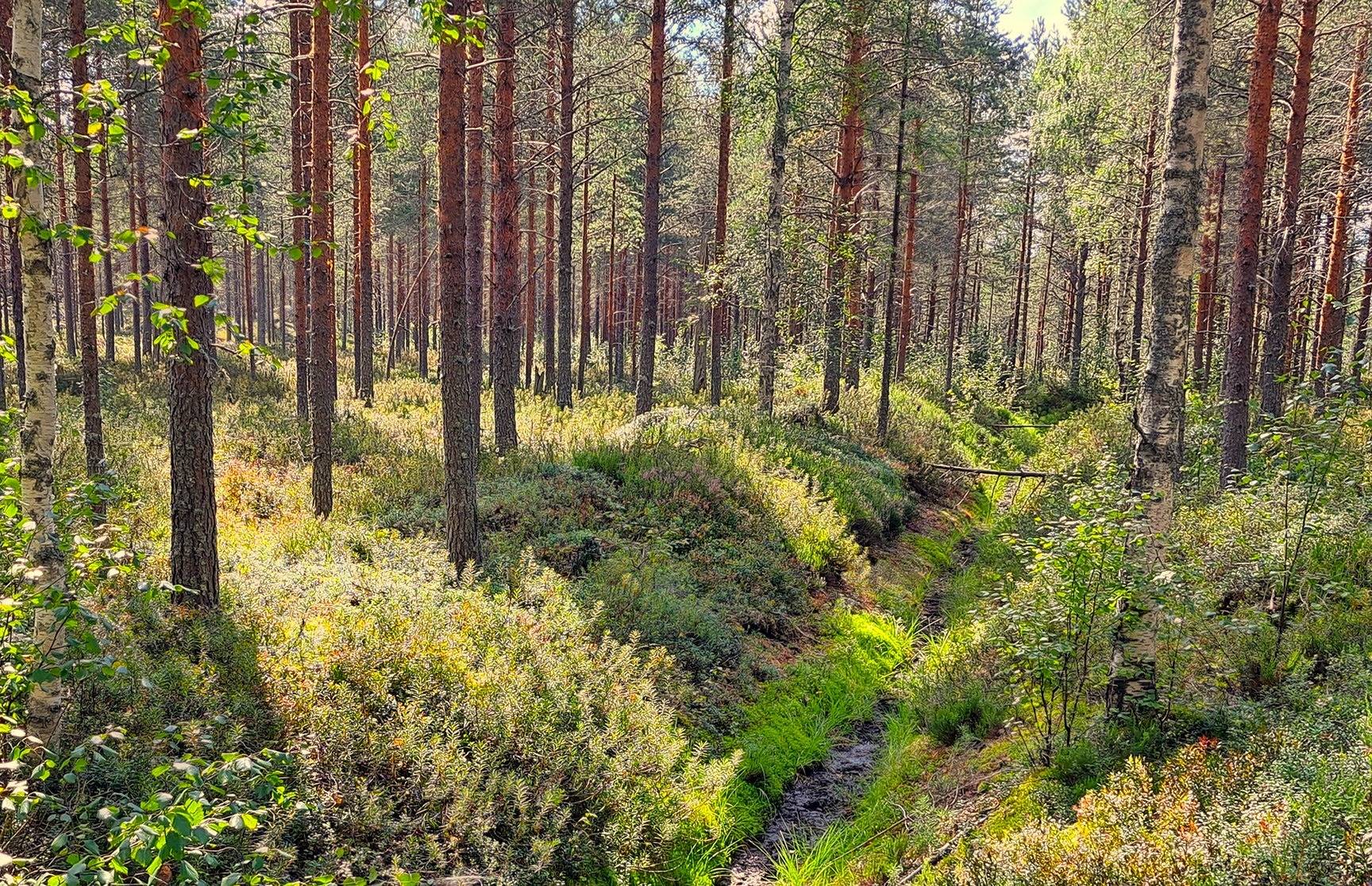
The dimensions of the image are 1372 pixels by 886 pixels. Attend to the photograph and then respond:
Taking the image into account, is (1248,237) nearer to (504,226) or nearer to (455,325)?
(504,226)

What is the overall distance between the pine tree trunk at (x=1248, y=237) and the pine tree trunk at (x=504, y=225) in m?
11.8

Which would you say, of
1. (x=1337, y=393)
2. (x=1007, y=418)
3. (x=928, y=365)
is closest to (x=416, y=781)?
(x=1337, y=393)

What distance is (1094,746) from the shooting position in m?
5.43

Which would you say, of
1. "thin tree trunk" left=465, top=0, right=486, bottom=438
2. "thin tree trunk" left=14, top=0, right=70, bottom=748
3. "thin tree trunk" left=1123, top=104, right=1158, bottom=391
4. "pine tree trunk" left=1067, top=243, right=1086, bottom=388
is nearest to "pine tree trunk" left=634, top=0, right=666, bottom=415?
"thin tree trunk" left=465, top=0, right=486, bottom=438

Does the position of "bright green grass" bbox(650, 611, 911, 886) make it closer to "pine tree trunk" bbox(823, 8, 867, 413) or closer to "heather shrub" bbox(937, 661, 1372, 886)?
"heather shrub" bbox(937, 661, 1372, 886)

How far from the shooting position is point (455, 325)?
26.6 feet

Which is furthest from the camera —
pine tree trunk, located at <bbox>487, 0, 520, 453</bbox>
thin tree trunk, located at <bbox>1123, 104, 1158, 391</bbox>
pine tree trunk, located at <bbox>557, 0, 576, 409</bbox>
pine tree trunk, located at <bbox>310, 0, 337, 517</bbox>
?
thin tree trunk, located at <bbox>1123, 104, 1158, 391</bbox>

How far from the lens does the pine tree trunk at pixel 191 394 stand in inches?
227

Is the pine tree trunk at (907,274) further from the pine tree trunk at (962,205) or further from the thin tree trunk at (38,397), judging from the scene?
the thin tree trunk at (38,397)

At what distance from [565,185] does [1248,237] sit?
45.4 feet

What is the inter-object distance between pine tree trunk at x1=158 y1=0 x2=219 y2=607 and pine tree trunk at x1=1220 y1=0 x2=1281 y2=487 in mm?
13534

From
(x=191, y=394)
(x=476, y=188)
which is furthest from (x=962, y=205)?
(x=191, y=394)

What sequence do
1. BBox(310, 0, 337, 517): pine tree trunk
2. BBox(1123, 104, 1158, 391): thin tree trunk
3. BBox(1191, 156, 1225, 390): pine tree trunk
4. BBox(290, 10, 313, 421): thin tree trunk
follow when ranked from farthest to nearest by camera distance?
BBox(1191, 156, 1225, 390): pine tree trunk → BBox(1123, 104, 1158, 391): thin tree trunk → BBox(290, 10, 313, 421): thin tree trunk → BBox(310, 0, 337, 517): pine tree trunk

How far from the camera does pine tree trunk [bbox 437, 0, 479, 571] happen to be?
784cm
